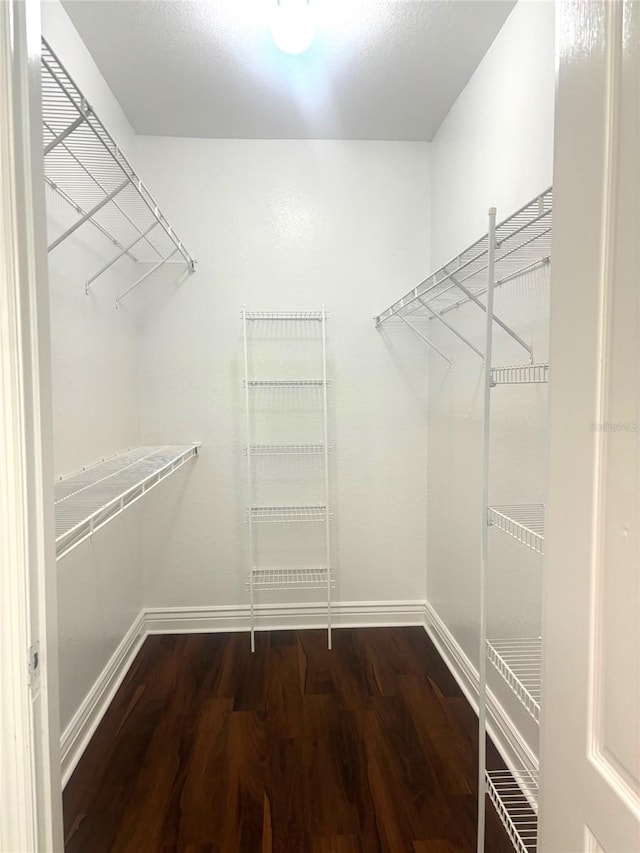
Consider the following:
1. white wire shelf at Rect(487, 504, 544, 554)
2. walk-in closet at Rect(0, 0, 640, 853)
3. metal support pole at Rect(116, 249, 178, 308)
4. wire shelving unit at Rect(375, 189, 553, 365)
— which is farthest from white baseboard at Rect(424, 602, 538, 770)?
metal support pole at Rect(116, 249, 178, 308)

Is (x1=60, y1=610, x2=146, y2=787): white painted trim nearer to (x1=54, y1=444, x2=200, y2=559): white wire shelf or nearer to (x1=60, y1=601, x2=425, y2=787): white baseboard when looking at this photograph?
(x1=60, y1=601, x2=425, y2=787): white baseboard

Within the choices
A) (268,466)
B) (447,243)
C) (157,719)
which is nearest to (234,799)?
(157,719)

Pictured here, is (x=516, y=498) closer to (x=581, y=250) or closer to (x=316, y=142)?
(x=581, y=250)

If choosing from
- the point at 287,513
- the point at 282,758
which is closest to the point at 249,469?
the point at 287,513

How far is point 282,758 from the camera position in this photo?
1.93m

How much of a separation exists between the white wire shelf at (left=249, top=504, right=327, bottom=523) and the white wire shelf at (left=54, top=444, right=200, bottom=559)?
1.74 feet

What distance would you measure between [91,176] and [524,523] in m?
1.75

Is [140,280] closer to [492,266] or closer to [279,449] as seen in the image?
[279,449]

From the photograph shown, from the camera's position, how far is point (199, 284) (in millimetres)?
2891

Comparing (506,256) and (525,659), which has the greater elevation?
(506,256)

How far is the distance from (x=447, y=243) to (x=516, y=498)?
1398mm

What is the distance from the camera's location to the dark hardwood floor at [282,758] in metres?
1.61

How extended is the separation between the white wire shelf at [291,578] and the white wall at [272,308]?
0.11 meters

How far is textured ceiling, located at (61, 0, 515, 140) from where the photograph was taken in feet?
6.29
